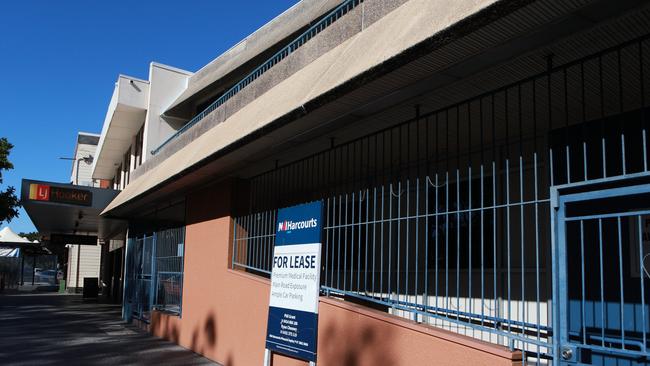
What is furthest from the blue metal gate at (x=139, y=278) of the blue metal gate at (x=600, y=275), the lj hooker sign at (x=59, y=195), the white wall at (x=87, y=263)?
the white wall at (x=87, y=263)

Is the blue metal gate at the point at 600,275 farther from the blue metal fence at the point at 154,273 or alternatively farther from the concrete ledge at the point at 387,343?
the blue metal fence at the point at 154,273

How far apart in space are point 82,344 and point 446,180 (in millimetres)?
9398

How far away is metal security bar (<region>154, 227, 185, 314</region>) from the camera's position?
12.0m

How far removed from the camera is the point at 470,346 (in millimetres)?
4645

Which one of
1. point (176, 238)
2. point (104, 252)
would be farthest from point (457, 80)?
point (104, 252)

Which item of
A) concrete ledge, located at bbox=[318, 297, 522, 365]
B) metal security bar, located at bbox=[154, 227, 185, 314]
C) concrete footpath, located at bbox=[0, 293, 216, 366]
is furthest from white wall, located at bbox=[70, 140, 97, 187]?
concrete ledge, located at bbox=[318, 297, 522, 365]

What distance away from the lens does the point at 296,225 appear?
6.89m

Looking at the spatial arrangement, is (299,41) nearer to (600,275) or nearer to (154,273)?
(600,275)

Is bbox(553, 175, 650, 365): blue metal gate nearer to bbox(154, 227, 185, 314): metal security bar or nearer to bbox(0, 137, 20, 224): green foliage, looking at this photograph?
bbox(154, 227, 185, 314): metal security bar

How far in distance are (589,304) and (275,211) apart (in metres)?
4.36

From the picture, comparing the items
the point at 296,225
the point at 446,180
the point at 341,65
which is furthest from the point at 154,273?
the point at 446,180

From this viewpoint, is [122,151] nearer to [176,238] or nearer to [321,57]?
[176,238]

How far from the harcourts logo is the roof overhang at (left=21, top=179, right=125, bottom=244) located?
10.9m

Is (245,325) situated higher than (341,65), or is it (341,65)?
(341,65)
